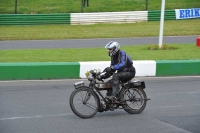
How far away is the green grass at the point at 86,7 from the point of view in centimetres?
3706

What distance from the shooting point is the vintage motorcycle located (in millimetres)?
10156

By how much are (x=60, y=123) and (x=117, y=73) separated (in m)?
1.59

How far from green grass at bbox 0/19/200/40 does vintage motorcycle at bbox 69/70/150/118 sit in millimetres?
18752

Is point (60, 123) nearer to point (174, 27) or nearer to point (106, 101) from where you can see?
point (106, 101)

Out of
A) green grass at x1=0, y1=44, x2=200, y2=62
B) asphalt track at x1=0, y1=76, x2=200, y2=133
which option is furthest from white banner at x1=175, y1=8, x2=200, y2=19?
asphalt track at x1=0, y1=76, x2=200, y2=133

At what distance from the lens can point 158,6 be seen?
130ft

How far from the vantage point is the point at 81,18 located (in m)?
33.6

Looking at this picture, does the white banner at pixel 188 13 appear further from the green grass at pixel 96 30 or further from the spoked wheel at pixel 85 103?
the spoked wheel at pixel 85 103

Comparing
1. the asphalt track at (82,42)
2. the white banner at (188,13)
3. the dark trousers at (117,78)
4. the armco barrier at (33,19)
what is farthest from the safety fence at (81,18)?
the dark trousers at (117,78)

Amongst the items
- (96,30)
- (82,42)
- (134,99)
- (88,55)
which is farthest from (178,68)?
(96,30)

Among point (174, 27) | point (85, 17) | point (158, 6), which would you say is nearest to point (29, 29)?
point (85, 17)

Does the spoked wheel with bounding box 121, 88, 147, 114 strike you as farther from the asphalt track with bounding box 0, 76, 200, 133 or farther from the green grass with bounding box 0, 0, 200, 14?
the green grass with bounding box 0, 0, 200, 14

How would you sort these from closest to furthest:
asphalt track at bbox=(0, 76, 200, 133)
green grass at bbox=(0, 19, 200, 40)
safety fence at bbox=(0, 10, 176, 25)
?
asphalt track at bbox=(0, 76, 200, 133) → green grass at bbox=(0, 19, 200, 40) → safety fence at bbox=(0, 10, 176, 25)

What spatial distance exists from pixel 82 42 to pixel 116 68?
54.7 feet
